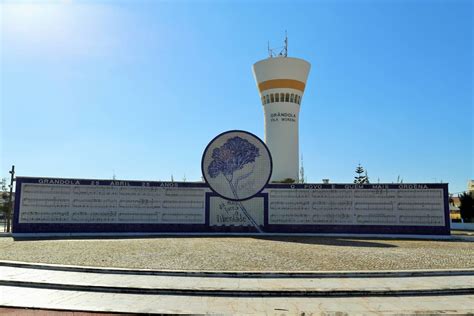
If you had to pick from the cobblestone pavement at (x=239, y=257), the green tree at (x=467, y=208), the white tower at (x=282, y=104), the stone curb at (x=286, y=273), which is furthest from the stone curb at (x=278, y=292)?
the green tree at (x=467, y=208)

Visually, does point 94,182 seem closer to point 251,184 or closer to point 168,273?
point 251,184

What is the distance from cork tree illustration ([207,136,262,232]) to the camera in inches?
950

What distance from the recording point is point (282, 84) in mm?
46594

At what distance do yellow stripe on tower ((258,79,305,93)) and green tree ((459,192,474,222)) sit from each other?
2308 cm

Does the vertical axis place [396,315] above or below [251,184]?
below

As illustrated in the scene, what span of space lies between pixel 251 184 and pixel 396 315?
1703cm

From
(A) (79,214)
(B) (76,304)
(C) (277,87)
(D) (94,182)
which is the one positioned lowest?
(B) (76,304)

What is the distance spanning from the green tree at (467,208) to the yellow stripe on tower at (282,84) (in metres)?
23.1

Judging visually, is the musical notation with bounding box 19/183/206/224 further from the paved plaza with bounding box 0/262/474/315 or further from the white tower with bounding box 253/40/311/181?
the white tower with bounding box 253/40/311/181

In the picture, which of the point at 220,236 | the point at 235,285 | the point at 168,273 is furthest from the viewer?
the point at 220,236

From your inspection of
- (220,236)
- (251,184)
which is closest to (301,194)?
(251,184)

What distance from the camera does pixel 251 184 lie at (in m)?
24.2

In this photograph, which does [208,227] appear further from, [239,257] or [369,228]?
[239,257]

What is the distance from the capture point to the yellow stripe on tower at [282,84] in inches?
1836
